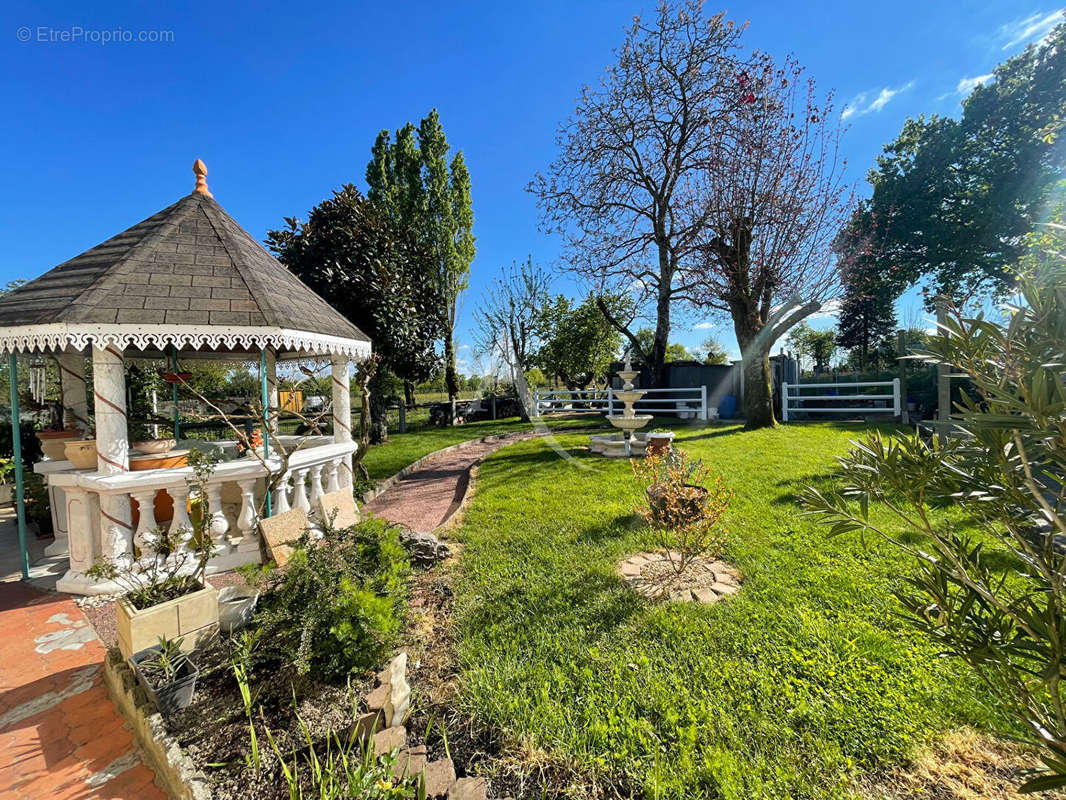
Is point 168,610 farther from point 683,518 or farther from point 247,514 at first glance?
point 683,518

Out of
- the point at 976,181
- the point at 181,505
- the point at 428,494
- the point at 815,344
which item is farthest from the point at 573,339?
the point at 815,344

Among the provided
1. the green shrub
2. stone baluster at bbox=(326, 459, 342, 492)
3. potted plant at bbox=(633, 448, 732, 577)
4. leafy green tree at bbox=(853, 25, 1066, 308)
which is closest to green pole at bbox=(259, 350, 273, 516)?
stone baluster at bbox=(326, 459, 342, 492)

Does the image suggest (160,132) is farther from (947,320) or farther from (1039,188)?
(1039,188)

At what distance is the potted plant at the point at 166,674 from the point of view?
7.92 feet

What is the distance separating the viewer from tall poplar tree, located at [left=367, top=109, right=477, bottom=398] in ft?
62.8

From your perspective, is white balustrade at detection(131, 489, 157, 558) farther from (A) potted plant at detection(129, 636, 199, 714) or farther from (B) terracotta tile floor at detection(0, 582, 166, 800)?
(A) potted plant at detection(129, 636, 199, 714)

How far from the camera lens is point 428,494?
311 inches

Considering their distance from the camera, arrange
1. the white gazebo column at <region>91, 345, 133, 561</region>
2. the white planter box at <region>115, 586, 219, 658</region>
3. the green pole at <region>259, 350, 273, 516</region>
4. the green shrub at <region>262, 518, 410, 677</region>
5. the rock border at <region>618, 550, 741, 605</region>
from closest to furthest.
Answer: the green shrub at <region>262, 518, 410, 677</region>
the white planter box at <region>115, 586, 219, 658</region>
the rock border at <region>618, 550, 741, 605</region>
the white gazebo column at <region>91, 345, 133, 561</region>
the green pole at <region>259, 350, 273, 516</region>

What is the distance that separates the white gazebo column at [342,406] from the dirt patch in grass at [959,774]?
20.8ft

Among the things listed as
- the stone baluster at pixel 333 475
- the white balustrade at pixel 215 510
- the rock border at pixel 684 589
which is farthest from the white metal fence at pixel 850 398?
the white balustrade at pixel 215 510

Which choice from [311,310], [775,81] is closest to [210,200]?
[311,310]

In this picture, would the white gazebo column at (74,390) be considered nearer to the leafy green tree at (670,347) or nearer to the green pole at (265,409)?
the green pole at (265,409)

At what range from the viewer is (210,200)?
614 cm

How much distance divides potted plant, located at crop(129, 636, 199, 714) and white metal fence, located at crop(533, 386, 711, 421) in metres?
11.7
